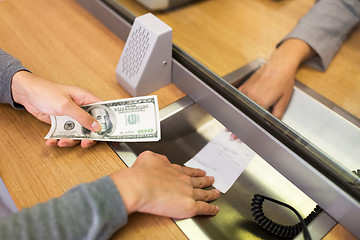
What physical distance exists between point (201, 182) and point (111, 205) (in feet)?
0.89

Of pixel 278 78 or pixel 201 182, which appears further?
pixel 278 78

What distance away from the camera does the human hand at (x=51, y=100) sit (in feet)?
2.49

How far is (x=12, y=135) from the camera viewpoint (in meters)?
0.79

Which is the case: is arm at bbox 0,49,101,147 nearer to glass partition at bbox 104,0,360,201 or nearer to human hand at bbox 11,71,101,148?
human hand at bbox 11,71,101,148

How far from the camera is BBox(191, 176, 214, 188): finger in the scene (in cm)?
72

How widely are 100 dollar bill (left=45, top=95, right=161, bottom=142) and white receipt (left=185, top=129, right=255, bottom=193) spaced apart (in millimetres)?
198

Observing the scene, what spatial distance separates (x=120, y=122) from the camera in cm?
83

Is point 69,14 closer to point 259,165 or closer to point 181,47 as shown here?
point 181,47

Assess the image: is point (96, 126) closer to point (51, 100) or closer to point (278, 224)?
point (51, 100)

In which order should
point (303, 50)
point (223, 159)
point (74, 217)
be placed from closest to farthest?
point (74, 217), point (223, 159), point (303, 50)

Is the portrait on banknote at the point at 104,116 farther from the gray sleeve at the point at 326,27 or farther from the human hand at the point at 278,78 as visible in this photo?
the gray sleeve at the point at 326,27

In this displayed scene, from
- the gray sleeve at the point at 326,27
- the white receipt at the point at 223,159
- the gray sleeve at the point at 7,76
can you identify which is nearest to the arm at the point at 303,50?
the gray sleeve at the point at 326,27

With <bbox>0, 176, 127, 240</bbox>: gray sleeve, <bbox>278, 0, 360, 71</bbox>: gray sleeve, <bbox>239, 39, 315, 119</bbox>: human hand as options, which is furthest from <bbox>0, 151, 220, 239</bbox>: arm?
<bbox>278, 0, 360, 71</bbox>: gray sleeve

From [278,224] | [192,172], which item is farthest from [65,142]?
[278,224]
